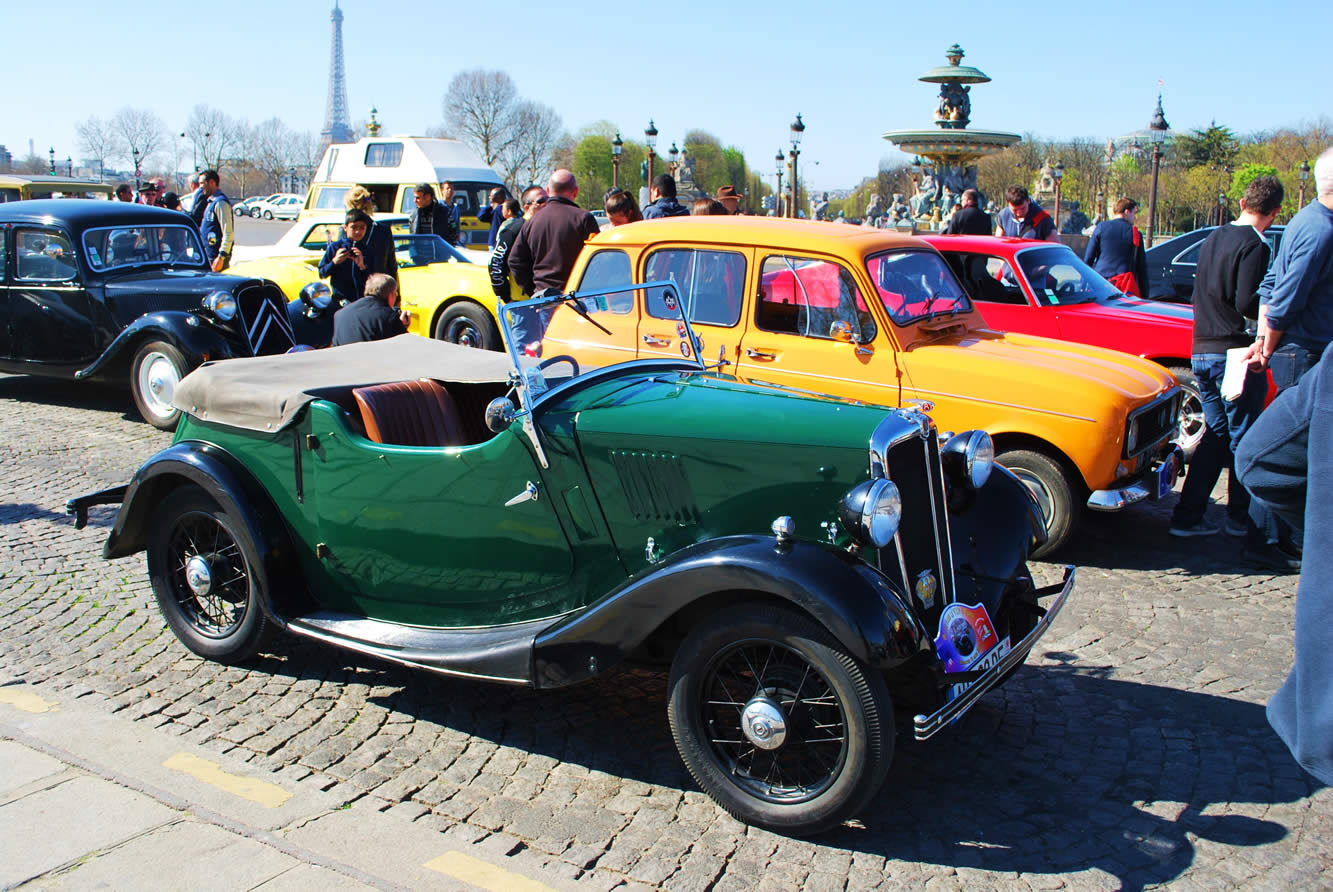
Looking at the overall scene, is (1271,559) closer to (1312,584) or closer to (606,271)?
(606,271)

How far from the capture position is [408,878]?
116 inches

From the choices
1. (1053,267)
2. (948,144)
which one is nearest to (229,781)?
(1053,267)

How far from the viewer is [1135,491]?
18.4 feet

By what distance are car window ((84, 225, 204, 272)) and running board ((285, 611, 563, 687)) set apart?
693 centimetres

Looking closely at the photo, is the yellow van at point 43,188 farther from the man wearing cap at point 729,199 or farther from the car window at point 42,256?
the man wearing cap at point 729,199

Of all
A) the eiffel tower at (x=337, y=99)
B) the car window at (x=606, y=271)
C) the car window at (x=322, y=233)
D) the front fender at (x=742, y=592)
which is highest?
the eiffel tower at (x=337, y=99)

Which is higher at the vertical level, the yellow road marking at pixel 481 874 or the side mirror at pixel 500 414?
the side mirror at pixel 500 414

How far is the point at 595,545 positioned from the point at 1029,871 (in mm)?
1656

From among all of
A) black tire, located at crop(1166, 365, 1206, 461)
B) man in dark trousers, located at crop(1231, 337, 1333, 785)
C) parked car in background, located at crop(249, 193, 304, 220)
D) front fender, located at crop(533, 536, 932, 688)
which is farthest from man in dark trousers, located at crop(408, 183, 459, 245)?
parked car in background, located at crop(249, 193, 304, 220)

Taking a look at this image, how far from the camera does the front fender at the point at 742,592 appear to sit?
2.91 m

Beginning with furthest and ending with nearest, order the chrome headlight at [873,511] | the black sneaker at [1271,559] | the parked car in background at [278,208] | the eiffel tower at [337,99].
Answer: the eiffel tower at [337,99]
the parked car in background at [278,208]
the black sneaker at [1271,559]
the chrome headlight at [873,511]

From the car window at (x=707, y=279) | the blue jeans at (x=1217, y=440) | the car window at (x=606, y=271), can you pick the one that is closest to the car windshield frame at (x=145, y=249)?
the car window at (x=606, y=271)

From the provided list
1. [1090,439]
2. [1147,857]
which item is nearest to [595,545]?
[1147,857]

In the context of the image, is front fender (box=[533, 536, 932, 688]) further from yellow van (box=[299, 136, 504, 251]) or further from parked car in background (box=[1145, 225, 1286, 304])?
yellow van (box=[299, 136, 504, 251])
